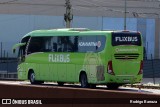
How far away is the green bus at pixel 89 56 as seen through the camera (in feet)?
89.3

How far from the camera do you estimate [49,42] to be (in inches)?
1211

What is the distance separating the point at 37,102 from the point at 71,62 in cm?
1658

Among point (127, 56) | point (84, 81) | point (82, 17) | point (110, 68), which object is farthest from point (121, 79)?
point (82, 17)

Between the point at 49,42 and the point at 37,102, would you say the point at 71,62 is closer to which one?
the point at 49,42

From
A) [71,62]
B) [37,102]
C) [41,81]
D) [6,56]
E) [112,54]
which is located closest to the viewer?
[37,102]

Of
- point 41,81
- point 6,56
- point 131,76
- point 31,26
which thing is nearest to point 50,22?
point 31,26

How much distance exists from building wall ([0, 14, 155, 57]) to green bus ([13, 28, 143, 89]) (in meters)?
38.4

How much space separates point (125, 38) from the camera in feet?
89.8

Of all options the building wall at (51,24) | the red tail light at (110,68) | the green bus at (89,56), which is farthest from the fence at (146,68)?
the red tail light at (110,68)

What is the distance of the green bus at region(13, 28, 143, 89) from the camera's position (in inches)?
1072

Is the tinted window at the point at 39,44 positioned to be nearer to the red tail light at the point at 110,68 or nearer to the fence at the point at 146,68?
the red tail light at the point at 110,68

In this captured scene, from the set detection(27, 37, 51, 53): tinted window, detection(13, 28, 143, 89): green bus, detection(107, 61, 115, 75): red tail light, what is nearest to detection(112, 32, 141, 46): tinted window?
detection(13, 28, 143, 89): green bus

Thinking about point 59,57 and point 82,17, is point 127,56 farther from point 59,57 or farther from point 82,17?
point 82,17

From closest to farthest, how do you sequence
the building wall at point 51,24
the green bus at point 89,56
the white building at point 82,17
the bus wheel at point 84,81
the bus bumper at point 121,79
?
the green bus at point 89,56 < the bus bumper at point 121,79 < the bus wheel at point 84,81 < the building wall at point 51,24 < the white building at point 82,17
